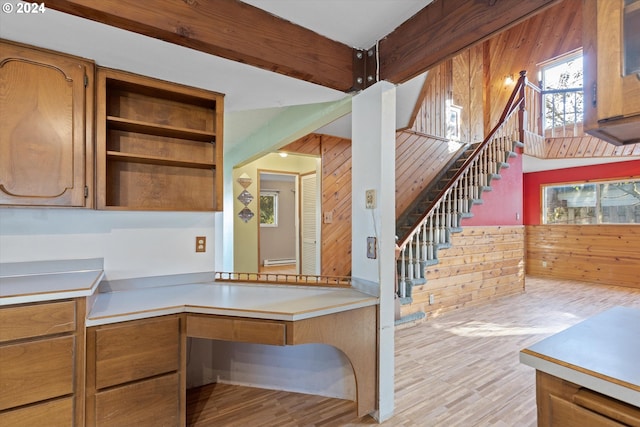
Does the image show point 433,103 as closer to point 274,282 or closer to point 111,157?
point 274,282

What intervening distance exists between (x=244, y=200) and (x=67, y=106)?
349 cm

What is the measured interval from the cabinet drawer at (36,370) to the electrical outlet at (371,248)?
1.60 metres

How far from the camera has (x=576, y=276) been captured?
5.99 m

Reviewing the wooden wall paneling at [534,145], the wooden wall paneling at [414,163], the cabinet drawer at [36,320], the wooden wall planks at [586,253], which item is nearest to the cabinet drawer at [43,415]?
the cabinet drawer at [36,320]

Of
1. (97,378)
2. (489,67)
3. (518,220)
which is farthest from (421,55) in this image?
(489,67)

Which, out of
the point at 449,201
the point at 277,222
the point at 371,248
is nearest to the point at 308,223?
the point at 449,201

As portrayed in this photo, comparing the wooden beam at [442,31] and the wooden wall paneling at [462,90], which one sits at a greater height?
the wooden wall paneling at [462,90]

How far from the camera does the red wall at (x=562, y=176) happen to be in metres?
5.47

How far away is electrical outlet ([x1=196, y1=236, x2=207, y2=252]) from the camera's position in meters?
2.22

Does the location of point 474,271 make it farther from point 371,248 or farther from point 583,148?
point 371,248

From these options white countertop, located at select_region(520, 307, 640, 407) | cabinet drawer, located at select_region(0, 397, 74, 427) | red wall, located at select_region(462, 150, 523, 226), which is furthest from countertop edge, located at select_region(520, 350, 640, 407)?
red wall, located at select_region(462, 150, 523, 226)

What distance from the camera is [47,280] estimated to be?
1.56 meters

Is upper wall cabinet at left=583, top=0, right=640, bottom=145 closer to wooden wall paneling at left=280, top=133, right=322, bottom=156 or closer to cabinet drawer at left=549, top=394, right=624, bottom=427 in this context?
cabinet drawer at left=549, top=394, right=624, bottom=427

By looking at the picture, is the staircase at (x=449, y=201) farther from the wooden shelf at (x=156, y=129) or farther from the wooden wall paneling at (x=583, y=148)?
the wooden shelf at (x=156, y=129)
